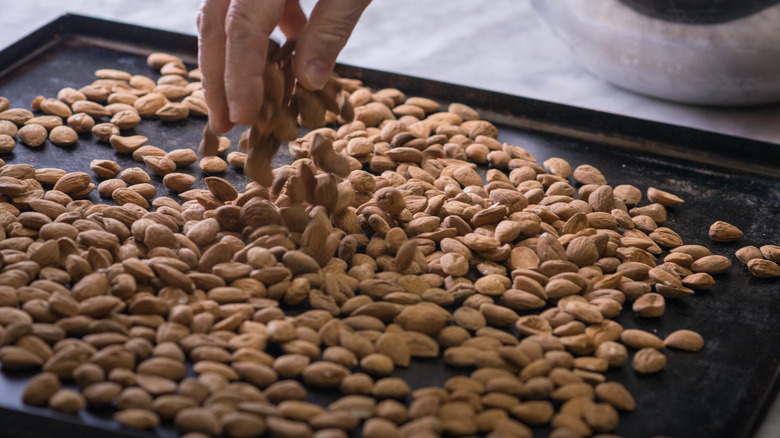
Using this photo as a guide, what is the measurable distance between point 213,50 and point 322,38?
0.50 feet

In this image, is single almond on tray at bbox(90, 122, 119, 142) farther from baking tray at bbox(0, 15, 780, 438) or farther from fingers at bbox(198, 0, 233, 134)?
fingers at bbox(198, 0, 233, 134)

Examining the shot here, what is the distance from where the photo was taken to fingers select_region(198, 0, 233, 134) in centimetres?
97

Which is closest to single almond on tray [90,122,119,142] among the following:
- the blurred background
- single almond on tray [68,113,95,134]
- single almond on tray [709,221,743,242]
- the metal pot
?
single almond on tray [68,113,95,134]

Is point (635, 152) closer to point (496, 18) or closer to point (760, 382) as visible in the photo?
point (760, 382)

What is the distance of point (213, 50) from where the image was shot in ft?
3.20

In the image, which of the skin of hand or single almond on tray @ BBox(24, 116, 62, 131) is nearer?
the skin of hand

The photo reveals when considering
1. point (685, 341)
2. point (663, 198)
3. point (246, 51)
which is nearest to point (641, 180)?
point (663, 198)

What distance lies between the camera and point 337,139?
4.12 feet

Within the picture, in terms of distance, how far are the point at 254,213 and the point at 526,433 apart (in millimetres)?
480

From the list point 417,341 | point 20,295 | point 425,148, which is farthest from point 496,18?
point 20,295

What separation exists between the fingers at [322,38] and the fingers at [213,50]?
110 mm

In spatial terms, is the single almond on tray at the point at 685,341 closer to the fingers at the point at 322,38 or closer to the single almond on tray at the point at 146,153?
the fingers at the point at 322,38

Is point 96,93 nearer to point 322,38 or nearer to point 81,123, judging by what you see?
point 81,123

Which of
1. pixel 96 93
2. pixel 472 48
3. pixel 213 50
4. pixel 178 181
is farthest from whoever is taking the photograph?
pixel 472 48
